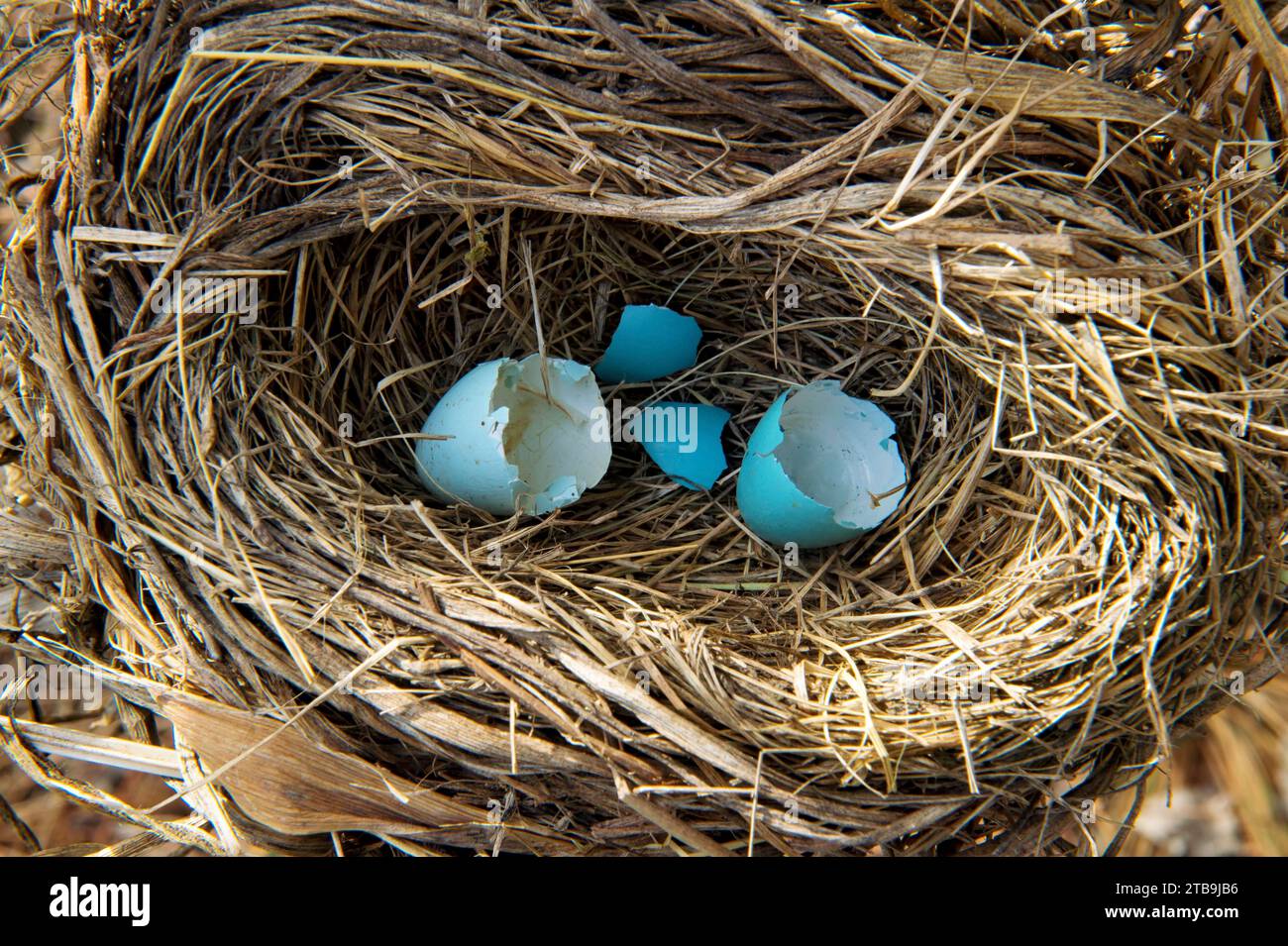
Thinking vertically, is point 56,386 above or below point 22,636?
above

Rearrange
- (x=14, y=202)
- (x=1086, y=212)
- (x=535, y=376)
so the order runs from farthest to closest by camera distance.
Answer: (x=535, y=376), (x=14, y=202), (x=1086, y=212)

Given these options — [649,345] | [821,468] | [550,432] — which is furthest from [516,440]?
[821,468]

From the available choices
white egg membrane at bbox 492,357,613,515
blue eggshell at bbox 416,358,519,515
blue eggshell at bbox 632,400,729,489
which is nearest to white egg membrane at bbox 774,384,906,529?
blue eggshell at bbox 632,400,729,489

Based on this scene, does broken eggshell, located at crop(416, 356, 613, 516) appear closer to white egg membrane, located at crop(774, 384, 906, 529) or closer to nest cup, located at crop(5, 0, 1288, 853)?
nest cup, located at crop(5, 0, 1288, 853)

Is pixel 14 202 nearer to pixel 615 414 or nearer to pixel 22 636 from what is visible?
pixel 22 636

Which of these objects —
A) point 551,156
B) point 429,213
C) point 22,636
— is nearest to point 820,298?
point 551,156

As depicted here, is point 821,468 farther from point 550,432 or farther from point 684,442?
point 550,432

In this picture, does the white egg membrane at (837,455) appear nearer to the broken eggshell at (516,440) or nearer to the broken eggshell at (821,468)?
the broken eggshell at (821,468)
